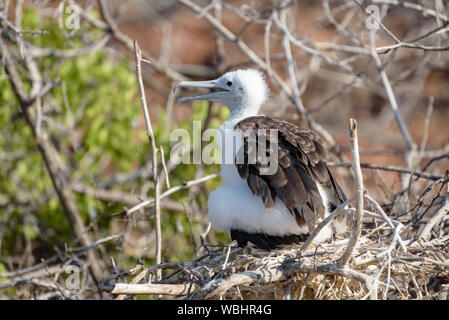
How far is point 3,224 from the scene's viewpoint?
180 inches

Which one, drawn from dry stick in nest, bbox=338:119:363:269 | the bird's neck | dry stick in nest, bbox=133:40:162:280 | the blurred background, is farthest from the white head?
dry stick in nest, bbox=338:119:363:269

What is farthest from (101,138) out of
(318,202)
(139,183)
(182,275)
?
(318,202)

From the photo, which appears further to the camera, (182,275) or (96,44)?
(96,44)

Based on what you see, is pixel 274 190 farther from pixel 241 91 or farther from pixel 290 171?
pixel 241 91

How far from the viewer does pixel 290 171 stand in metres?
2.74

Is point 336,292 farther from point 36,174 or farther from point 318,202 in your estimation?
point 36,174

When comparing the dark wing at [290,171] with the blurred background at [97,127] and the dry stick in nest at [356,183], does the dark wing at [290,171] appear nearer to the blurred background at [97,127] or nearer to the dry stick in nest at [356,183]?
the dry stick in nest at [356,183]

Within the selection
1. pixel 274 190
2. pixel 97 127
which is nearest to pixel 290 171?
pixel 274 190

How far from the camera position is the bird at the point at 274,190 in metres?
2.69

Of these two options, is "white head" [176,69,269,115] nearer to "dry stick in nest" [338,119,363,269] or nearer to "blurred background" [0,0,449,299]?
"blurred background" [0,0,449,299]

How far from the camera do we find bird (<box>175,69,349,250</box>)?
269 centimetres
